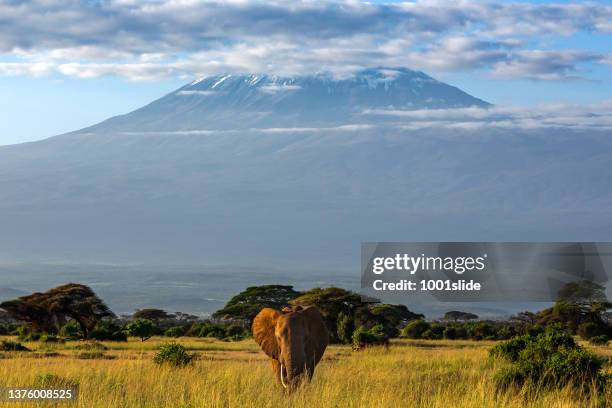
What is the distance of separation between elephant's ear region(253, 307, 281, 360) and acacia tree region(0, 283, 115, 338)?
35498 millimetres

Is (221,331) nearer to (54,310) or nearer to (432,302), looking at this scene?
(54,310)

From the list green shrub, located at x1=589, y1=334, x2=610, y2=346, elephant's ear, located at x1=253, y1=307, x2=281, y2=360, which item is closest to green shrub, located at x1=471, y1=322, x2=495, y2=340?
green shrub, located at x1=589, y1=334, x2=610, y2=346

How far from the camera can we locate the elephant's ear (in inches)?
746

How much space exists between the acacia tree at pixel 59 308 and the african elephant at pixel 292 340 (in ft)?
117

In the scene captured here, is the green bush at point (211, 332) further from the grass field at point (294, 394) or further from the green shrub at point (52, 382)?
the green shrub at point (52, 382)

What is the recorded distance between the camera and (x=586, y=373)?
763 inches

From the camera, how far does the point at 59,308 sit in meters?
54.4

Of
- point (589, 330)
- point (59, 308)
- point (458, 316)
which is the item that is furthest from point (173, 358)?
point (458, 316)

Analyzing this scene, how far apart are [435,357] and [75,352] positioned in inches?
516

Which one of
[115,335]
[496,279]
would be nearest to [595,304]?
[496,279]

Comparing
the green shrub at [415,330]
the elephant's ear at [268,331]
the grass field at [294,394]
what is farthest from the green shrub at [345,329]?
the elephant's ear at [268,331]

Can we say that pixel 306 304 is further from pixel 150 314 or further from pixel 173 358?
pixel 173 358

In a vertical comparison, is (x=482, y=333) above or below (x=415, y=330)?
above

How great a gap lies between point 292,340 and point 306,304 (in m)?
37.3
